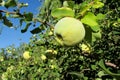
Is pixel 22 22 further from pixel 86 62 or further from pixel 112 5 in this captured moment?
pixel 112 5

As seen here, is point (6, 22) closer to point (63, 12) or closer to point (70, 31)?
point (63, 12)

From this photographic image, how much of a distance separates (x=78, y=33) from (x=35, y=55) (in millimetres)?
3634

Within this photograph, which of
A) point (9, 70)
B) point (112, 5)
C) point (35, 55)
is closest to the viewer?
point (112, 5)

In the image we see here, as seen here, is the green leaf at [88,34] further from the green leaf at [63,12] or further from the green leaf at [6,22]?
the green leaf at [6,22]

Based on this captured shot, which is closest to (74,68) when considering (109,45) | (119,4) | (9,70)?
(109,45)

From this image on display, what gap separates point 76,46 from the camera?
152cm

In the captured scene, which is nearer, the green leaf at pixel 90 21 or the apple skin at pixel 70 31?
the apple skin at pixel 70 31

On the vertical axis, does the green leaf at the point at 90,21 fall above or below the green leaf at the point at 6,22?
above

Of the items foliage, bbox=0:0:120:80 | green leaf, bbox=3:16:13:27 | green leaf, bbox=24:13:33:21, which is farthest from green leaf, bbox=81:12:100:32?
green leaf, bbox=3:16:13:27

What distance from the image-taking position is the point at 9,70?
19.1 ft

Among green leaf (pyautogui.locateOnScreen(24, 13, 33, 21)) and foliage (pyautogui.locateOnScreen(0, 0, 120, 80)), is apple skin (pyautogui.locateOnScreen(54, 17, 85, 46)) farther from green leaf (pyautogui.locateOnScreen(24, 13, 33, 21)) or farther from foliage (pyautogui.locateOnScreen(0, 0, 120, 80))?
green leaf (pyautogui.locateOnScreen(24, 13, 33, 21))

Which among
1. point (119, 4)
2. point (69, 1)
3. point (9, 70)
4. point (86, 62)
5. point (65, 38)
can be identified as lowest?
point (9, 70)

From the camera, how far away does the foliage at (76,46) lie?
117 centimetres

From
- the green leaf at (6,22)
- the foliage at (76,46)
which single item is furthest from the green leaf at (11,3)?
Answer: the green leaf at (6,22)
